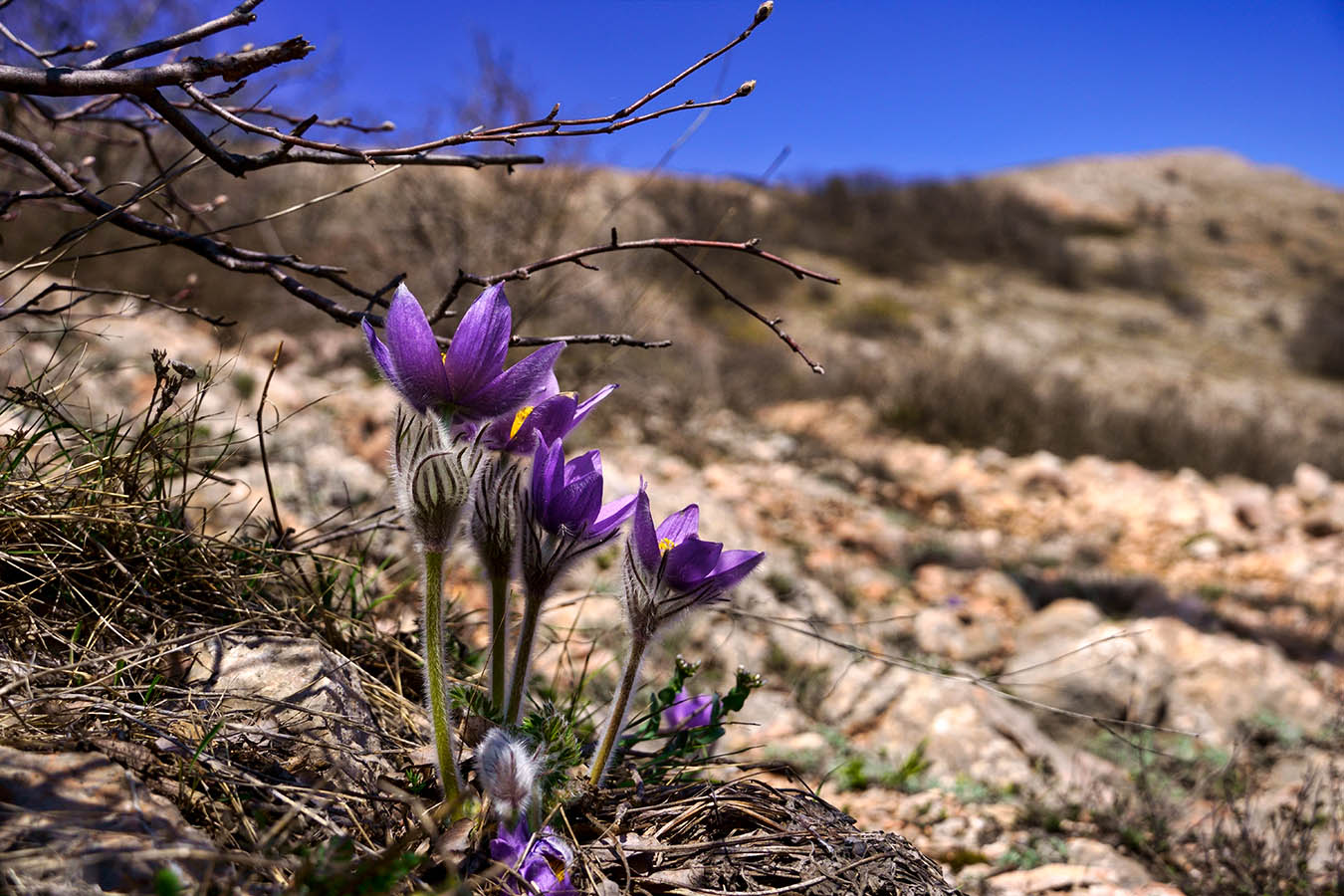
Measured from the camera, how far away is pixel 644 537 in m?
1.23

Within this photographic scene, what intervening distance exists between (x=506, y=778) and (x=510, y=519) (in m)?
0.35

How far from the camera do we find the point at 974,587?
16.8ft

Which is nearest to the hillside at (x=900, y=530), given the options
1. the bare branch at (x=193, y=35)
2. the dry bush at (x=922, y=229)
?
the bare branch at (x=193, y=35)

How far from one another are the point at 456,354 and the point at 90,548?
767mm

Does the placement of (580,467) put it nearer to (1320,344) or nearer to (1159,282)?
(1320,344)

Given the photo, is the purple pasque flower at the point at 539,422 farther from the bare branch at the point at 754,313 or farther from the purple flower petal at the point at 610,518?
the bare branch at the point at 754,313

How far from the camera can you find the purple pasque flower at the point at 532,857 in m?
1.10

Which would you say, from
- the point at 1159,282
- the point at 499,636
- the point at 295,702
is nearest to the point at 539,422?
the point at 499,636

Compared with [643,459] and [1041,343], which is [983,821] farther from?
[1041,343]

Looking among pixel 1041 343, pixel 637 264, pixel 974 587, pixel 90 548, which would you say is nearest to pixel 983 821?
pixel 90 548

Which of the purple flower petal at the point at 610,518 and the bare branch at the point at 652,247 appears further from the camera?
the bare branch at the point at 652,247

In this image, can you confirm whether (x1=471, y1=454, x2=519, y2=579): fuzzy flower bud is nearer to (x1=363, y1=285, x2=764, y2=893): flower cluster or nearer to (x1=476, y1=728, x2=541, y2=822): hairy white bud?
(x1=363, y1=285, x2=764, y2=893): flower cluster

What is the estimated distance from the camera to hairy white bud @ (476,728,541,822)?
1130 millimetres

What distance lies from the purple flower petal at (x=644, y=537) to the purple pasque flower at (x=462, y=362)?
8.7 inches
